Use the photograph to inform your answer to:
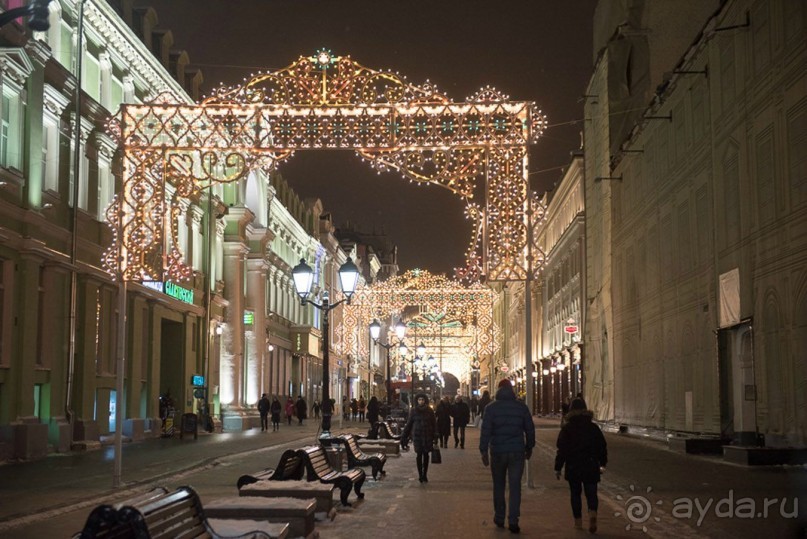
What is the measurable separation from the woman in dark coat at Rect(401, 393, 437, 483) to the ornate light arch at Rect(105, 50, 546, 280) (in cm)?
326

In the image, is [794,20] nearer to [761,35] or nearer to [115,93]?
[761,35]

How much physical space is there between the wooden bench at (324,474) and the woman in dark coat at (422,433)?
3.94 meters

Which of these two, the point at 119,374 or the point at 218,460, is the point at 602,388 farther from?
the point at 119,374

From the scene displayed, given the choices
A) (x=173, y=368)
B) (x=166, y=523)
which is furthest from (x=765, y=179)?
(x=173, y=368)

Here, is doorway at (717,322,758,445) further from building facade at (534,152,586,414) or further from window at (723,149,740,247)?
building facade at (534,152,586,414)

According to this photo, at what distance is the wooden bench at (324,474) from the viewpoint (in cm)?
1495

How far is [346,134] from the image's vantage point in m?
20.0

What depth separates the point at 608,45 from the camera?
141 feet

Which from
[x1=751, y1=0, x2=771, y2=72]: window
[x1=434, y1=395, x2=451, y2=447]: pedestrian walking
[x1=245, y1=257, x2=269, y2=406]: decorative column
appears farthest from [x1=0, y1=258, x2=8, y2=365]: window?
[x1=245, y1=257, x2=269, y2=406]: decorative column

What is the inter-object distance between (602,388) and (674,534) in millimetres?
32078

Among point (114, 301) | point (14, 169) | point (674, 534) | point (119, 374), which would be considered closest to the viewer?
point (674, 534)

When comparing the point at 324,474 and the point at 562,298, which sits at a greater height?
the point at 562,298

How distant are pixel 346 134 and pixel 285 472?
7.25 m

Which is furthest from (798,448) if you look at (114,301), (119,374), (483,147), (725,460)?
(114,301)
